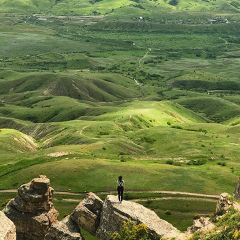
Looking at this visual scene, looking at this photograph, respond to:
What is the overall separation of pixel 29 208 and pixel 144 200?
2982 cm

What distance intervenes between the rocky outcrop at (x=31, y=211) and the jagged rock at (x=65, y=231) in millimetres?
6262

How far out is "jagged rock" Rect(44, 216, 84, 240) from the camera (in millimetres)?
52219

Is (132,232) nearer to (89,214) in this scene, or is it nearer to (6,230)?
(89,214)

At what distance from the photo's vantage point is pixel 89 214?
2060 inches

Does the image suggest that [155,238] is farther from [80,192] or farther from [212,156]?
[212,156]

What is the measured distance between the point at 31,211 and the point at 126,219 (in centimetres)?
2021

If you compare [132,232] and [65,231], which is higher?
[132,232]

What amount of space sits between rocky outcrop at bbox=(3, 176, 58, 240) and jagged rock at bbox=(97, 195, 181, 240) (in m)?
13.6

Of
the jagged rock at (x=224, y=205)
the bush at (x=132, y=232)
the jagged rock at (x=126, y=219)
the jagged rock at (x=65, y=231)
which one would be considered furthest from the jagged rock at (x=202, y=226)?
the jagged rock at (x=65, y=231)

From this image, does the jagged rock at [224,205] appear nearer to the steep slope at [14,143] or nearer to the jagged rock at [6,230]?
the jagged rock at [6,230]

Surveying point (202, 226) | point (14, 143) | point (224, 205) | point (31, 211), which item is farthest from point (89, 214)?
point (14, 143)

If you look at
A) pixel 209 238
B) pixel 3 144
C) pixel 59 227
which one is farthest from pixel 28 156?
pixel 209 238

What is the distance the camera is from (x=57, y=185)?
91.7m

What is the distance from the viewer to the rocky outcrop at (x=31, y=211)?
59.8 metres
